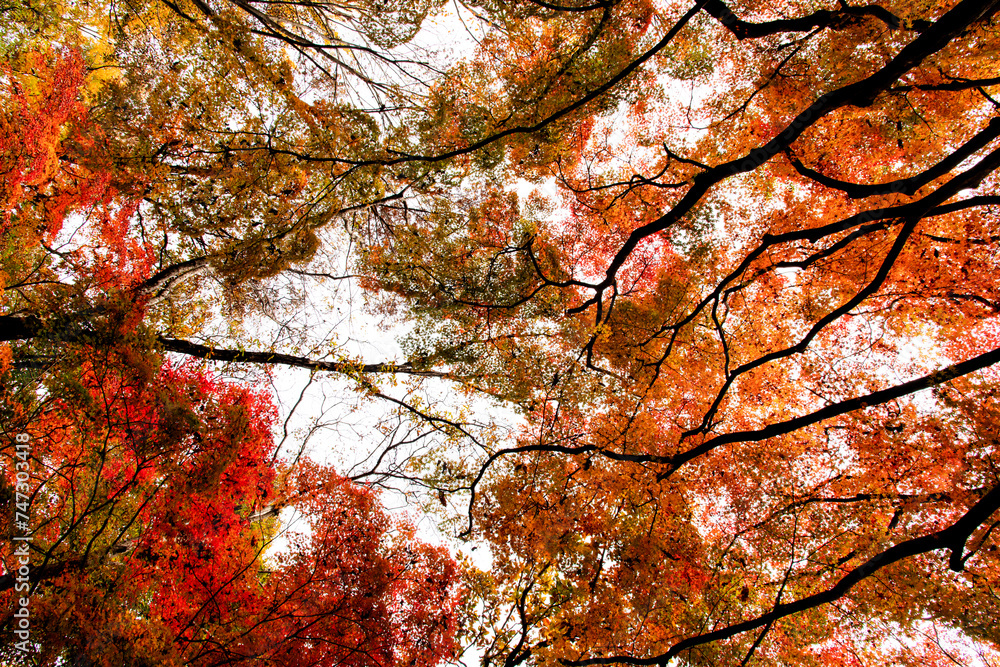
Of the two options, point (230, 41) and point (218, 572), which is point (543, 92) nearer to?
point (230, 41)

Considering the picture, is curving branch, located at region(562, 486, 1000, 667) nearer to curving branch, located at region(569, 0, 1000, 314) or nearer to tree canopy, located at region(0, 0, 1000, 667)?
tree canopy, located at region(0, 0, 1000, 667)

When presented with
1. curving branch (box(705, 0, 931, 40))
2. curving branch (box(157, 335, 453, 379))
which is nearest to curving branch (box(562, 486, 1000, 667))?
curving branch (box(705, 0, 931, 40))

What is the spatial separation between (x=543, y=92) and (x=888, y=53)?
4.58 m

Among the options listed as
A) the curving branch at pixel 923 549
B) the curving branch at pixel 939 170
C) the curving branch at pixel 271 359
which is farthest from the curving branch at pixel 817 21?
the curving branch at pixel 271 359

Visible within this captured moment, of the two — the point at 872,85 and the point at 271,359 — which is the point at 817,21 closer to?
the point at 872,85

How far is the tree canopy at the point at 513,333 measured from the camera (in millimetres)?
5254

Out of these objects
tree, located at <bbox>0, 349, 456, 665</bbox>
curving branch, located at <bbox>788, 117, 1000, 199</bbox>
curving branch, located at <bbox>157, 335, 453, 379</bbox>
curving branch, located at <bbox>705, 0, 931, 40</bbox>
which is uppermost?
curving branch, located at <bbox>705, 0, 931, 40</bbox>

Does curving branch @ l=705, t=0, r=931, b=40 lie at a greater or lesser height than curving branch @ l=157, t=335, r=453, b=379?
greater

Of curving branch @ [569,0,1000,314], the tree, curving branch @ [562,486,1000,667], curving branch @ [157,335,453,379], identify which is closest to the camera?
curving branch @ [562,486,1000,667]

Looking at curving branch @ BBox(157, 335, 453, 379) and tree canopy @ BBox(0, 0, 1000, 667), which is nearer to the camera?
tree canopy @ BBox(0, 0, 1000, 667)

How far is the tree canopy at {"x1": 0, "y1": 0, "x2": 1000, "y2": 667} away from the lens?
17.2 feet

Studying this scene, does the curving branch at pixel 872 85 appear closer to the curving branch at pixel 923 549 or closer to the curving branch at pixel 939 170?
the curving branch at pixel 939 170

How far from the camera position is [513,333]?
8453 millimetres

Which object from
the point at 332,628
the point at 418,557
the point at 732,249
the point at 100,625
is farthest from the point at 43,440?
the point at 732,249
